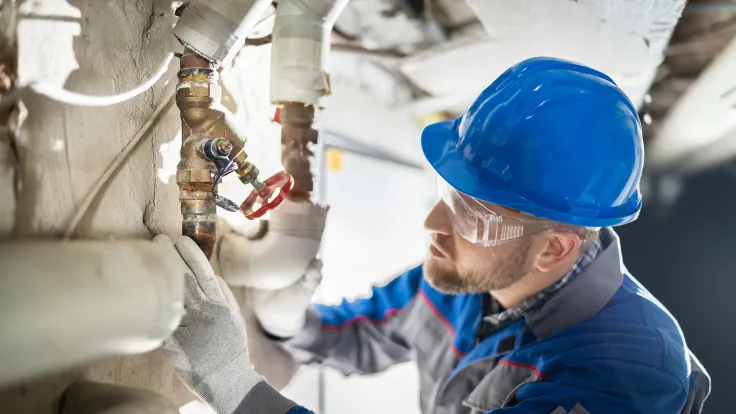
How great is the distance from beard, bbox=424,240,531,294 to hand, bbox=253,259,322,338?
244 millimetres

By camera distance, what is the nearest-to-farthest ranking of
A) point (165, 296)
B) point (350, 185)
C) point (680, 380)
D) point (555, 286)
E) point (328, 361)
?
1. point (165, 296)
2. point (680, 380)
3. point (555, 286)
4. point (328, 361)
5. point (350, 185)

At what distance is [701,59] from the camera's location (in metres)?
1.74

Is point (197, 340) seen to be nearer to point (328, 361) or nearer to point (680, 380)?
point (328, 361)

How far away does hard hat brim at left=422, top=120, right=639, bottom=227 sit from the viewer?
985mm

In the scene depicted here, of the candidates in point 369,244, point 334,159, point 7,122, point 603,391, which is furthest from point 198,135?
point 369,244

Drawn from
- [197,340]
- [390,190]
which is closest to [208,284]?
[197,340]

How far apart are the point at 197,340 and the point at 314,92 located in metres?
0.45

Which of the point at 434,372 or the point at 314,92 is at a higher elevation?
the point at 314,92

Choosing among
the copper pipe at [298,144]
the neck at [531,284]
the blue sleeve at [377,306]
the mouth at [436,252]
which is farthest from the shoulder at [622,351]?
the copper pipe at [298,144]

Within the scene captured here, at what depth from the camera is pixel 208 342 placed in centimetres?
77

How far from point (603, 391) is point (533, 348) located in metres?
0.17

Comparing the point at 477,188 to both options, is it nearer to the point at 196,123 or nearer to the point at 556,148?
the point at 556,148

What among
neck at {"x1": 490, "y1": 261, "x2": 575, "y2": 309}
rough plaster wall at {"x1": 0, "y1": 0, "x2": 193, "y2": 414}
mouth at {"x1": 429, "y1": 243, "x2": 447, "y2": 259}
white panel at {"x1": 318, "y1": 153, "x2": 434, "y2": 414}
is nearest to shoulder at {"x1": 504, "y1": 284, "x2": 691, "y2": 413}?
neck at {"x1": 490, "y1": 261, "x2": 575, "y2": 309}

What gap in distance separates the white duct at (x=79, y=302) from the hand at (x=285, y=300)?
1.18 feet
